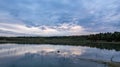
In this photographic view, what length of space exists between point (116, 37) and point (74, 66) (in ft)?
432

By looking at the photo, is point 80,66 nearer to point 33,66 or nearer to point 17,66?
point 33,66

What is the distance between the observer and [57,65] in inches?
1141

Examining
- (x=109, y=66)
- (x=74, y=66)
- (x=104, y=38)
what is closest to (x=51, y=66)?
(x=74, y=66)

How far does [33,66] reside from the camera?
2762cm

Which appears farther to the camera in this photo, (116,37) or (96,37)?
(96,37)

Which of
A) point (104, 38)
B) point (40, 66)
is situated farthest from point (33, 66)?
point (104, 38)

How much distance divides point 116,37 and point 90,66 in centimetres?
13105

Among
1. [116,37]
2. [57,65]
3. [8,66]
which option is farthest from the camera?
[116,37]

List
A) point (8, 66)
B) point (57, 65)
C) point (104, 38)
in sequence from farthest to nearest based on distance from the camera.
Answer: point (104, 38), point (57, 65), point (8, 66)

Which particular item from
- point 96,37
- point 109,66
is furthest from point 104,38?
point 109,66

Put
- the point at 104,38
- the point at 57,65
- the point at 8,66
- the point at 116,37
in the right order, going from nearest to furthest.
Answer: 1. the point at 8,66
2. the point at 57,65
3. the point at 116,37
4. the point at 104,38

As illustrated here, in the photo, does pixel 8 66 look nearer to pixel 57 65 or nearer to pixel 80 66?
pixel 57 65

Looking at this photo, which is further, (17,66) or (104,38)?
(104,38)

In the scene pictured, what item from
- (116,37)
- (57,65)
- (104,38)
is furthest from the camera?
(104,38)
